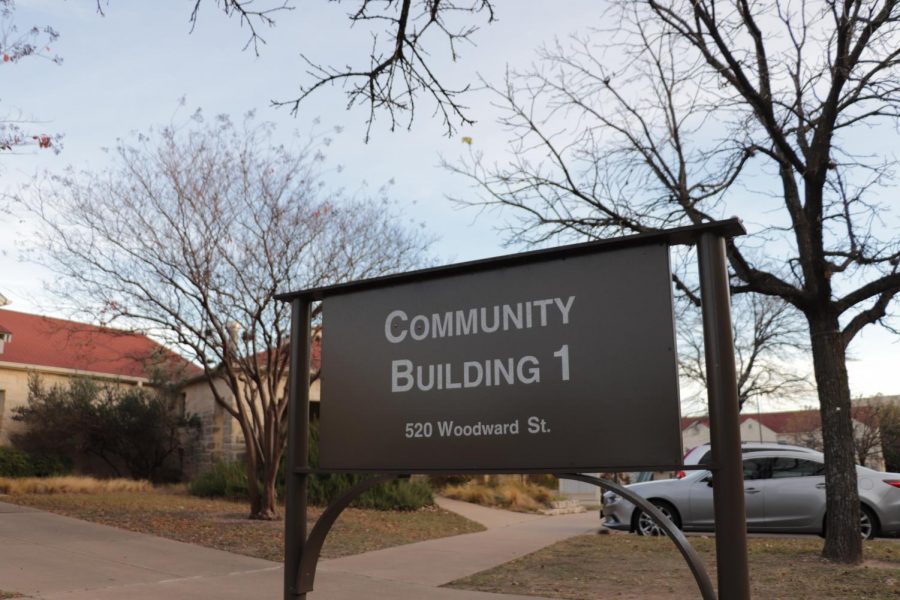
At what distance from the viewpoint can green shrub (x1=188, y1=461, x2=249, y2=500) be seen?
1669cm

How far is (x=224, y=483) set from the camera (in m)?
17.0

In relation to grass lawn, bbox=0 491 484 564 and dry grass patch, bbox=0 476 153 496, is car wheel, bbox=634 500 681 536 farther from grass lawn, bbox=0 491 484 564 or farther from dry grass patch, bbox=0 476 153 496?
dry grass patch, bbox=0 476 153 496

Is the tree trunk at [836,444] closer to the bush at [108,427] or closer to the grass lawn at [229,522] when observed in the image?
the grass lawn at [229,522]

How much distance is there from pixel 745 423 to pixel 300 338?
70343 millimetres

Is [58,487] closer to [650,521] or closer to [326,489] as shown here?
[326,489]

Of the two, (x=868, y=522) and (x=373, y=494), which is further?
(x=373, y=494)

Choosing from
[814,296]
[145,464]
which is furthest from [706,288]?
[145,464]

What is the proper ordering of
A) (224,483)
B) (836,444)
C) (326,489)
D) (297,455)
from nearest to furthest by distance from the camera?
(297,455), (836,444), (326,489), (224,483)

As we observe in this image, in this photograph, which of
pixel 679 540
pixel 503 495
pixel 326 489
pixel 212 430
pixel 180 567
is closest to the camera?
pixel 679 540

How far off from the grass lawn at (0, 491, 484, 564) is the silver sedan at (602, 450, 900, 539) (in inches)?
146

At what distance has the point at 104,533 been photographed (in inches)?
397

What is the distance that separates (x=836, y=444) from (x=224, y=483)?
41.6 feet

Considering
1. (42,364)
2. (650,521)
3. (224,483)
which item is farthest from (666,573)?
(42,364)

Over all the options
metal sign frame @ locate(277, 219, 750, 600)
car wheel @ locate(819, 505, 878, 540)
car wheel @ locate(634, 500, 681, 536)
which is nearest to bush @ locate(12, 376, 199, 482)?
car wheel @ locate(634, 500, 681, 536)
